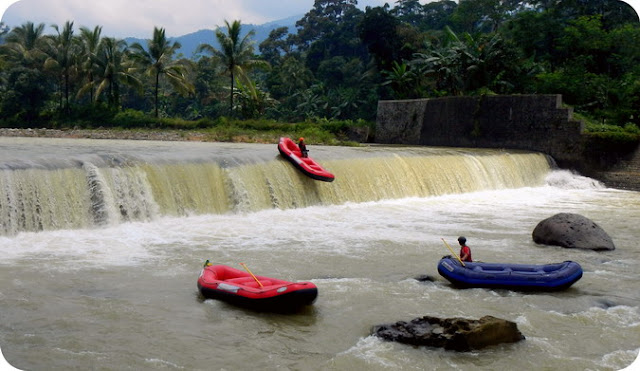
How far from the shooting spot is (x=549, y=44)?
29.0 meters

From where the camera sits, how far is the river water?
5078 mm

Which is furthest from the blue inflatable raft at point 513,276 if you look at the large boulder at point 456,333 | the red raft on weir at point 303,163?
the red raft on weir at point 303,163

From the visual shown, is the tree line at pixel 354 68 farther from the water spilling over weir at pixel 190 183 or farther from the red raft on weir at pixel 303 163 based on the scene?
Result: the red raft on weir at pixel 303 163

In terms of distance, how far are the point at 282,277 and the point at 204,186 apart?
5.17 metres

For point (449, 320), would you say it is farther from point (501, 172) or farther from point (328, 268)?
point (501, 172)

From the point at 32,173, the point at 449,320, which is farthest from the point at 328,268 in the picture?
the point at 32,173

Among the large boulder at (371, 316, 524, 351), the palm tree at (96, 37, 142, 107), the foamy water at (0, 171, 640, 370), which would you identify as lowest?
the foamy water at (0, 171, 640, 370)

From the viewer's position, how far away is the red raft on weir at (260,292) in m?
5.93

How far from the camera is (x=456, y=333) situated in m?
5.16

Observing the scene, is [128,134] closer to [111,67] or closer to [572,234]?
[111,67]

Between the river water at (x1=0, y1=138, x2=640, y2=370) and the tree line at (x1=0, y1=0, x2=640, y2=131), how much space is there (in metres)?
12.8

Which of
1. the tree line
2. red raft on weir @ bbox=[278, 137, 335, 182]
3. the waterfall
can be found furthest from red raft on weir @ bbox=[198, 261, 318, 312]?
the tree line

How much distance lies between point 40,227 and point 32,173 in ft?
3.53

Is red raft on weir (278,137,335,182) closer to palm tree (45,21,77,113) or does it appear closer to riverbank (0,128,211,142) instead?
riverbank (0,128,211,142)
